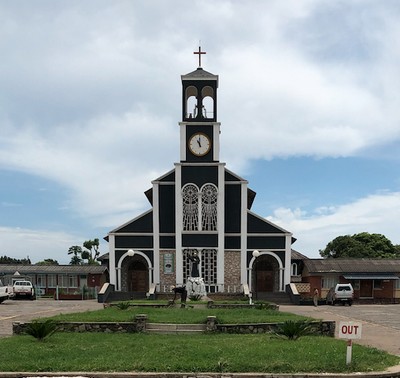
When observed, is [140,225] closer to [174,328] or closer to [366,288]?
[366,288]

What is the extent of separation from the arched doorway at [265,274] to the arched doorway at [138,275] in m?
8.59

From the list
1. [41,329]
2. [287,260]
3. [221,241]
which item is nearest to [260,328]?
[41,329]

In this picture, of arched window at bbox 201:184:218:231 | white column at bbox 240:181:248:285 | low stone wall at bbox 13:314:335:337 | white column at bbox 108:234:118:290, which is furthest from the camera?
arched window at bbox 201:184:218:231

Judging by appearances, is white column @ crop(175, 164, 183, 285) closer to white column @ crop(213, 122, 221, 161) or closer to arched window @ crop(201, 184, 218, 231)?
arched window @ crop(201, 184, 218, 231)

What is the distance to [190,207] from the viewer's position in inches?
1543

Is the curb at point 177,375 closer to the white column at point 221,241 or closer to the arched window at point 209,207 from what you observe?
the white column at point 221,241

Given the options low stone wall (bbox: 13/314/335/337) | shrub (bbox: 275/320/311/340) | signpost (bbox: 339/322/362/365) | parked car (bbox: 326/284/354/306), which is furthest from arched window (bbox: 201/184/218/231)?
signpost (bbox: 339/322/362/365)

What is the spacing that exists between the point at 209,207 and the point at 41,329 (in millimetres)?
27537

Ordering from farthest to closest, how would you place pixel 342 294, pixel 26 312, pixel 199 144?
pixel 199 144, pixel 342 294, pixel 26 312

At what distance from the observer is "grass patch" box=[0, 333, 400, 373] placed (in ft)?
29.0

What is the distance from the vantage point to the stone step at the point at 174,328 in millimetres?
14195

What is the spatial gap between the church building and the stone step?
2350cm

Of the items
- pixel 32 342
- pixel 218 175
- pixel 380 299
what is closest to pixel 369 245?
pixel 380 299

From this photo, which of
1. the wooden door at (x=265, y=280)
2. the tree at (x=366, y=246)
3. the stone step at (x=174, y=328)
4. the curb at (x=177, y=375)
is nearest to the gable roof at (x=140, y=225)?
the wooden door at (x=265, y=280)
